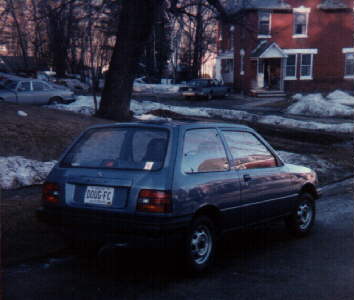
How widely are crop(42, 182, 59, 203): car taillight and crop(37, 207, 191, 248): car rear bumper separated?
0.52 feet

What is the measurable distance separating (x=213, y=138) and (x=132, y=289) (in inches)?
76.4

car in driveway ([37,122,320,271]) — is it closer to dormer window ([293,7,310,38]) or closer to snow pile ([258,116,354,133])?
snow pile ([258,116,354,133])

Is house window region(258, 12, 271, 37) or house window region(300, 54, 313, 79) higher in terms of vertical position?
house window region(258, 12, 271, 37)

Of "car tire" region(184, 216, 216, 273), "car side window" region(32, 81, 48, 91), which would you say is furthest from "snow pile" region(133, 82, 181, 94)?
"car tire" region(184, 216, 216, 273)

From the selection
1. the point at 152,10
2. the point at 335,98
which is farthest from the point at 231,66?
the point at 152,10

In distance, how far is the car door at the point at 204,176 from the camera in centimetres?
499

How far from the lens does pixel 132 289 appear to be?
484 centimetres

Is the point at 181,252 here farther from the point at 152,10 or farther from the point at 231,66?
the point at 231,66

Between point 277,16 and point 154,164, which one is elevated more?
point 277,16

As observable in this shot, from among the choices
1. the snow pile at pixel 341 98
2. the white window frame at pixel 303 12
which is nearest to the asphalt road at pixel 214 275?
the snow pile at pixel 341 98

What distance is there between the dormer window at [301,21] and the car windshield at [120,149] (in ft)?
125

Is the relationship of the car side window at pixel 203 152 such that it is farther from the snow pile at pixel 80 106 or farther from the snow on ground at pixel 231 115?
the snow pile at pixel 80 106

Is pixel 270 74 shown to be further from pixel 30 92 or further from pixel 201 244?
pixel 201 244

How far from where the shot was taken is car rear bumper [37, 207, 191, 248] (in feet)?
15.6
